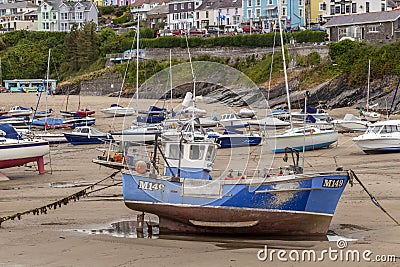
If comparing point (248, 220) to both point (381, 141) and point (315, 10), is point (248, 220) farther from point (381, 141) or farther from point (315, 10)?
point (315, 10)

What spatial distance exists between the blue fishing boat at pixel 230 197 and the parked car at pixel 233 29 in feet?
209

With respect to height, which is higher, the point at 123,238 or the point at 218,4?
the point at 218,4

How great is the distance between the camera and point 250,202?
1545 cm

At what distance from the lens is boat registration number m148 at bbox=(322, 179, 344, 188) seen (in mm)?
15227

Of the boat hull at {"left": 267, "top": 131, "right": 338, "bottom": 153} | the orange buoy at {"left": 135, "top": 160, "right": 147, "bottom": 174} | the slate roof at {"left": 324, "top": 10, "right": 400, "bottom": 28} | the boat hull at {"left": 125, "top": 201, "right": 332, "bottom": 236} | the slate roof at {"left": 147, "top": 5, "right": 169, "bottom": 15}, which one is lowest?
the boat hull at {"left": 267, "top": 131, "right": 338, "bottom": 153}

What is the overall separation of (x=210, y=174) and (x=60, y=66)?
2720 inches

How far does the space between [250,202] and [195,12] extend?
263 feet

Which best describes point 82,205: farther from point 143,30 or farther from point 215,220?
point 143,30

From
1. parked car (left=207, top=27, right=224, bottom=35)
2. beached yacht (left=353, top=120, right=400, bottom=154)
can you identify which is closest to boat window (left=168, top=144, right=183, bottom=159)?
beached yacht (left=353, top=120, right=400, bottom=154)

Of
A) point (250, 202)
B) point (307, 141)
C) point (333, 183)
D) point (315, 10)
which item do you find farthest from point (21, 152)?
point (315, 10)

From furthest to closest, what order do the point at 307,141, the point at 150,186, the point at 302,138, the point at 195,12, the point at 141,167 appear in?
the point at 195,12, the point at 307,141, the point at 302,138, the point at 141,167, the point at 150,186

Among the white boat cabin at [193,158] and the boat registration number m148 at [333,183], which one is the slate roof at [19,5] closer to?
the white boat cabin at [193,158]

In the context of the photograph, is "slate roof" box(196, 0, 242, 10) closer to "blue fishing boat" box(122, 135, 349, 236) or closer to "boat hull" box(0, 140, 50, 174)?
"boat hull" box(0, 140, 50, 174)

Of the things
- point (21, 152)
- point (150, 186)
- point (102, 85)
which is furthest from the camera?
point (102, 85)
